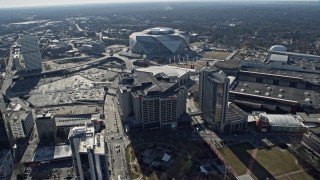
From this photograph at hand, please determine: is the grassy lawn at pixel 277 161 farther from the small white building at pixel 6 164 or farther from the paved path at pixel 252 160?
the small white building at pixel 6 164

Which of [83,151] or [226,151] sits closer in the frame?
[83,151]

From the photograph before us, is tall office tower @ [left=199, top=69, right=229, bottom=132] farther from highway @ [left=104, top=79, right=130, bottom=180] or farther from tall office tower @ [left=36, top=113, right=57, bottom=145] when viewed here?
tall office tower @ [left=36, top=113, right=57, bottom=145]

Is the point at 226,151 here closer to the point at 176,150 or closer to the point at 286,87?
the point at 176,150

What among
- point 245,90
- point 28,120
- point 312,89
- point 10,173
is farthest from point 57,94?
point 312,89

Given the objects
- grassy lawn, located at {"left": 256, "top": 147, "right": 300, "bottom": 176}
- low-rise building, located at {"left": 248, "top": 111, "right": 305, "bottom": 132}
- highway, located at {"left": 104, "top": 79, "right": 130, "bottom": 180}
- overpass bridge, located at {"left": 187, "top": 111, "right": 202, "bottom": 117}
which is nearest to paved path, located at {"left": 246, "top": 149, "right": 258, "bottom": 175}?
grassy lawn, located at {"left": 256, "top": 147, "right": 300, "bottom": 176}

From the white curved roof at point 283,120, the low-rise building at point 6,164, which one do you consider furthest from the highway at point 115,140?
the white curved roof at point 283,120

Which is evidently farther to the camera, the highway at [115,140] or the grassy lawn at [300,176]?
the highway at [115,140]

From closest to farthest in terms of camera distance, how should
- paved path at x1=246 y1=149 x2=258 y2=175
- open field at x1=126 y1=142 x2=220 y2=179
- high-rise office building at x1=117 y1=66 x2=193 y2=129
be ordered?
open field at x1=126 y1=142 x2=220 y2=179
paved path at x1=246 y1=149 x2=258 y2=175
high-rise office building at x1=117 y1=66 x2=193 y2=129
